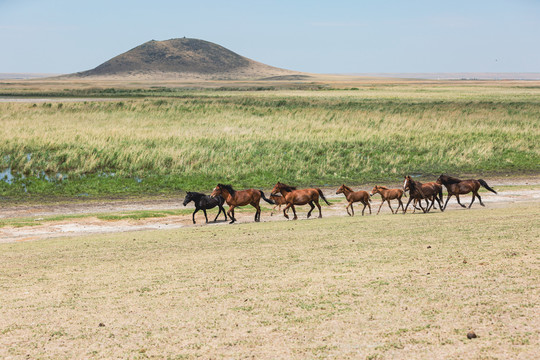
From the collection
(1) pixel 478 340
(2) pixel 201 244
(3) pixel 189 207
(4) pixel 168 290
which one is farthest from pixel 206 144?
(1) pixel 478 340

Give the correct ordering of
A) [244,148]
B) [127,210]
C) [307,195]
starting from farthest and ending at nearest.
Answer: [244,148] → [127,210] → [307,195]

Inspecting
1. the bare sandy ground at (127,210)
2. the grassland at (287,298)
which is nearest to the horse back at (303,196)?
the bare sandy ground at (127,210)

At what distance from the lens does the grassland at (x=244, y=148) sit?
3703cm

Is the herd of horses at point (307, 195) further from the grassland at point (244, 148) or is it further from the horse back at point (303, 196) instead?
the grassland at point (244, 148)

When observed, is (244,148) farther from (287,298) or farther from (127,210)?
(287,298)

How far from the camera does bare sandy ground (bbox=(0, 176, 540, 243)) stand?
23047mm

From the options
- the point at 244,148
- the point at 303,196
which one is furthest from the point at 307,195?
the point at 244,148

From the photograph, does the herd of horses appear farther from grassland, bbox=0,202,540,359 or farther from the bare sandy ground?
grassland, bbox=0,202,540,359

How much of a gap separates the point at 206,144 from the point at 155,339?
1454 inches

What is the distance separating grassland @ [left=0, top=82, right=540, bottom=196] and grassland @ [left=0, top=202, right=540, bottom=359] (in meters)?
20.8

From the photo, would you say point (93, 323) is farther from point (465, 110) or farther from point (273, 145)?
point (465, 110)

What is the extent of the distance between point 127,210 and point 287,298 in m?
20.4

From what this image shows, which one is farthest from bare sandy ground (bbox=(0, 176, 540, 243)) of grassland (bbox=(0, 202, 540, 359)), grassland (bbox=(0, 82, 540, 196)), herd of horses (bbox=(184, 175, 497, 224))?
grassland (bbox=(0, 202, 540, 359))

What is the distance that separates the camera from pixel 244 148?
144 feet
